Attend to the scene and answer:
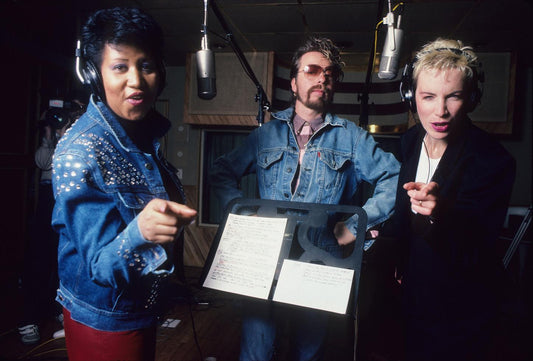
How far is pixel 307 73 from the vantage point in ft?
5.38

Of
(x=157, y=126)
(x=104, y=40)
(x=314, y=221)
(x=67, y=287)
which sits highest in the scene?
(x=104, y=40)

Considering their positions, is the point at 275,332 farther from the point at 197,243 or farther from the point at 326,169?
the point at 197,243

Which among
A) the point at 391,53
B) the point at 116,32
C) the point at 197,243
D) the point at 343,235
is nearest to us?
the point at 116,32

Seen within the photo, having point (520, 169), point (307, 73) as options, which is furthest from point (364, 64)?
point (307, 73)

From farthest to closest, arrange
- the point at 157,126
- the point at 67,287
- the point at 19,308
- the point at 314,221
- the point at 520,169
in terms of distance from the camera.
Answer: the point at 520,169, the point at 19,308, the point at 157,126, the point at 314,221, the point at 67,287

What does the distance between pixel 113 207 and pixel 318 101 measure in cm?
112

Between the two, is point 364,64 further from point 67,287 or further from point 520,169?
point 67,287

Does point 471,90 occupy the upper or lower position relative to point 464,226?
upper

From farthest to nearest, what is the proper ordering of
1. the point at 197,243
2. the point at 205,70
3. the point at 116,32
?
the point at 197,243 < the point at 205,70 < the point at 116,32

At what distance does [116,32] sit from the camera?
1030 mm

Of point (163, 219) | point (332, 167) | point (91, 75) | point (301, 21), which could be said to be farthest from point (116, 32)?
point (301, 21)

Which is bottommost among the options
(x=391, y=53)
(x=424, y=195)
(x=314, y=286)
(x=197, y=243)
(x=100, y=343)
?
(x=197, y=243)

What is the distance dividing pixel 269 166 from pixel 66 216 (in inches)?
39.9

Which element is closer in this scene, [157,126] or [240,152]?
[157,126]
